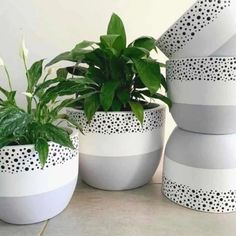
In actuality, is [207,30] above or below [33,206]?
above

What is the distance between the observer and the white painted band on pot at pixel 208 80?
1.55 ft

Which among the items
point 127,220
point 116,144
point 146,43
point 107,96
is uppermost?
point 146,43

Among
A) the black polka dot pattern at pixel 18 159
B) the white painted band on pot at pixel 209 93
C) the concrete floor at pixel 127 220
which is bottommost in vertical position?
the concrete floor at pixel 127 220

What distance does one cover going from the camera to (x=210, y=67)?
48cm

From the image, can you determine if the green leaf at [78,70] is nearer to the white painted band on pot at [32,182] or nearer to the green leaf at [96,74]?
the green leaf at [96,74]

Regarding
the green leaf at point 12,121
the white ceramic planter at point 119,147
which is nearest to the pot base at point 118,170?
the white ceramic planter at point 119,147

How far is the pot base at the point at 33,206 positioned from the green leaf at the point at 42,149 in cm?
8

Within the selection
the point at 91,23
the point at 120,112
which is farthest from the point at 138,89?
the point at 91,23

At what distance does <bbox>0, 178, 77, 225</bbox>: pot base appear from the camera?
44cm

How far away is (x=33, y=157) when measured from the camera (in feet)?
1.42

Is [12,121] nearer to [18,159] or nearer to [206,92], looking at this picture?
[18,159]

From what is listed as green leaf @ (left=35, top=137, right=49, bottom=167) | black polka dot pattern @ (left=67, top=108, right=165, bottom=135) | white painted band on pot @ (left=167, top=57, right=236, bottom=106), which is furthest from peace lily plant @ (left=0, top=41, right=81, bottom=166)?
white painted band on pot @ (left=167, top=57, right=236, bottom=106)

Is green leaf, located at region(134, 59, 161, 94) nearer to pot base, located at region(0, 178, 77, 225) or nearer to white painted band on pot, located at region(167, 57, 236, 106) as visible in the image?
white painted band on pot, located at region(167, 57, 236, 106)

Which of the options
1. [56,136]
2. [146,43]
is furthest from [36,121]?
[146,43]
